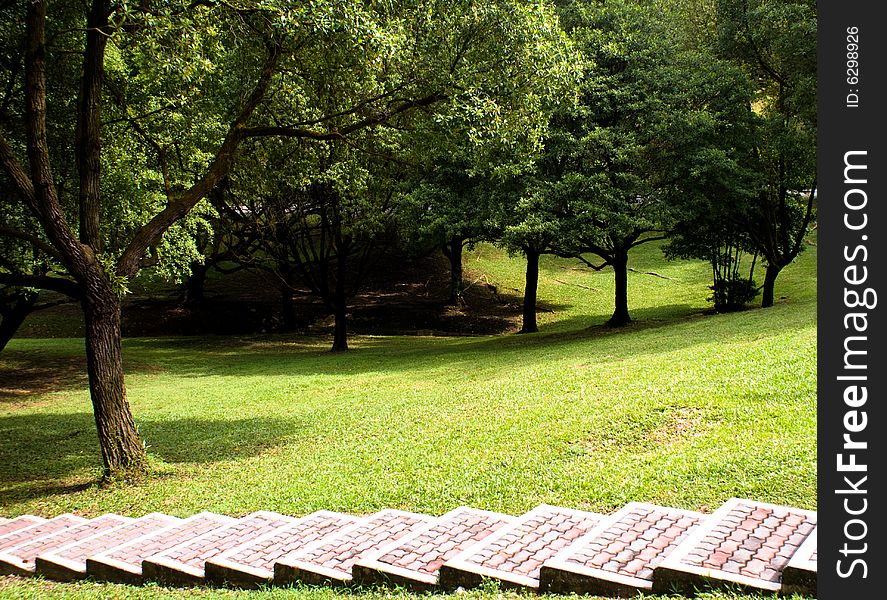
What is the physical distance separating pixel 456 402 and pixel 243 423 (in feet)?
13.4

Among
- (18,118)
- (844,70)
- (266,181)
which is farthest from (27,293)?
(844,70)

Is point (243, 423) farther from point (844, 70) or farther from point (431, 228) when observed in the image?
point (844, 70)

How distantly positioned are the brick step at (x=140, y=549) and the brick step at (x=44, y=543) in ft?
2.70

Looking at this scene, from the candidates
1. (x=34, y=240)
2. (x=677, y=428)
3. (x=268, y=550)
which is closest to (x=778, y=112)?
(x=677, y=428)

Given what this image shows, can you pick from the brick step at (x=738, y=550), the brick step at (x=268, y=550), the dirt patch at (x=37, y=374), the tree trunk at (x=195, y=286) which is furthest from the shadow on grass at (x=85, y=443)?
the tree trunk at (x=195, y=286)

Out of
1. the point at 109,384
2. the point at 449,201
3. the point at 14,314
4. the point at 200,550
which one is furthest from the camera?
the point at 449,201

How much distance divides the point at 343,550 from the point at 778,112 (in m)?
23.2

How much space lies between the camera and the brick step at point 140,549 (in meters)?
5.82

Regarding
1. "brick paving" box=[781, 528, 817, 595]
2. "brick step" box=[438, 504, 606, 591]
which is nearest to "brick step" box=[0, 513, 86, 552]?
"brick step" box=[438, 504, 606, 591]

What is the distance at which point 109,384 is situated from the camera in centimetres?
970

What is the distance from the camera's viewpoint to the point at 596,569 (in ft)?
14.1

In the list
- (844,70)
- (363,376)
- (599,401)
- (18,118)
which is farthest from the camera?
(363,376)

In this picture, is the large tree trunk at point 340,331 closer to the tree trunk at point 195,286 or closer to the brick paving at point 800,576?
the tree trunk at point 195,286

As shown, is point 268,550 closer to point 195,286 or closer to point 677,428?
point 677,428
